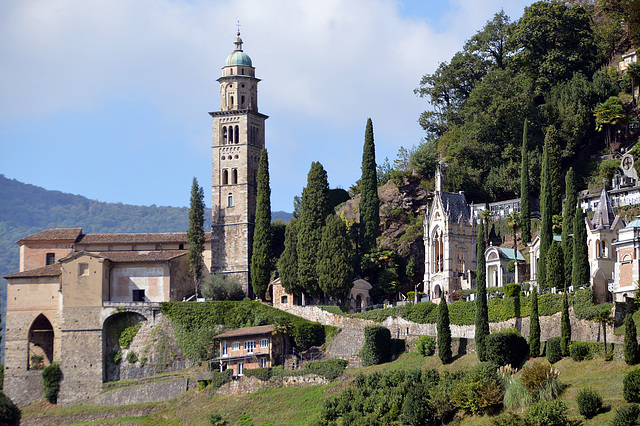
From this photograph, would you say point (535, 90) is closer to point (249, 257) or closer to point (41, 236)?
point (249, 257)

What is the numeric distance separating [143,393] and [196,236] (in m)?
14.3

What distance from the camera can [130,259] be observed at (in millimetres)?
76125

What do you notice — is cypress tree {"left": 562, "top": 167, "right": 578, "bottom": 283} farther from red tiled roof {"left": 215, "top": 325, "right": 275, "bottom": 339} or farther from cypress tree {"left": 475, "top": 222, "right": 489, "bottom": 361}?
red tiled roof {"left": 215, "top": 325, "right": 275, "bottom": 339}

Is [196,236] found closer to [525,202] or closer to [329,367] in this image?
[329,367]

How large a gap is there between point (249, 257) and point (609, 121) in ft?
97.4

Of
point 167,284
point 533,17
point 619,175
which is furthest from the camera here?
point 533,17

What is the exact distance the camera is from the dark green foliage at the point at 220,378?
65.1 m

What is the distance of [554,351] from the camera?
49.3 meters

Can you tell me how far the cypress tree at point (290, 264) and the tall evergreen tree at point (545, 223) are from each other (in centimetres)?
1817

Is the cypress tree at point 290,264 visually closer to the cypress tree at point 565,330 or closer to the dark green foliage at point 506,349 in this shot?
the dark green foliage at point 506,349

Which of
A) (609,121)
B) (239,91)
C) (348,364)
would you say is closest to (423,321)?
(348,364)

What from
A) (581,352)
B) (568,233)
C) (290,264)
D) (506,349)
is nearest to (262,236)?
(290,264)

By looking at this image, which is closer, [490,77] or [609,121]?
[609,121]

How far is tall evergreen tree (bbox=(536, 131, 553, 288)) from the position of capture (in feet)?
190
